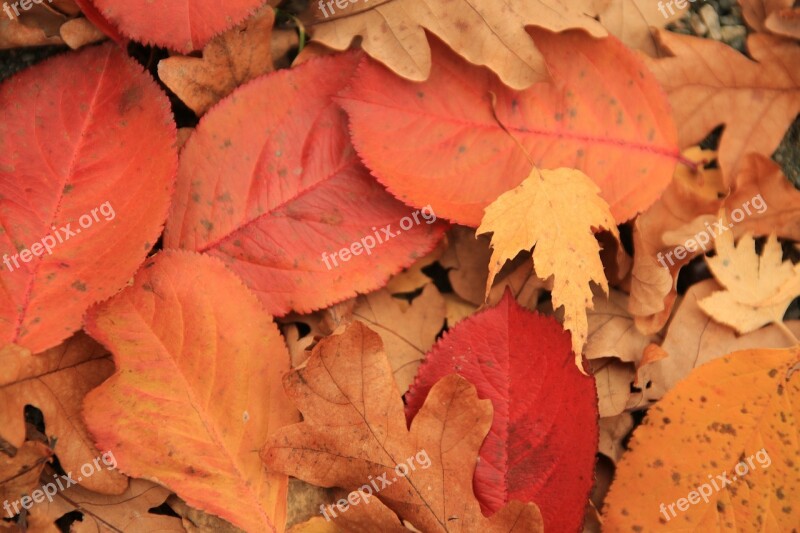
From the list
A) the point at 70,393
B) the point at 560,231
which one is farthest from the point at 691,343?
the point at 70,393

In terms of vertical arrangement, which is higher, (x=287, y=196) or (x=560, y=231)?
(x=287, y=196)

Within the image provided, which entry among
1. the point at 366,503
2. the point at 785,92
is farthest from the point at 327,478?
the point at 785,92

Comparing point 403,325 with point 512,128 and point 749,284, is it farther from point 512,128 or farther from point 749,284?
point 749,284

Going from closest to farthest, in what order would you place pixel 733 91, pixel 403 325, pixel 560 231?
1. pixel 560 231
2. pixel 403 325
3. pixel 733 91

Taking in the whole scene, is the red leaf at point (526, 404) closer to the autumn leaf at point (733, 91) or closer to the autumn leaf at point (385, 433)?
the autumn leaf at point (385, 433)

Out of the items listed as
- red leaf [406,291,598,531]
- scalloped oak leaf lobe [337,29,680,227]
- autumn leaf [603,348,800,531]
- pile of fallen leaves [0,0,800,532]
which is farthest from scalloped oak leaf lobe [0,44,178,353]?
Result: autumn leaf [603,348,800,531]

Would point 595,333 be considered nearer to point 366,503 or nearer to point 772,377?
point 772,377

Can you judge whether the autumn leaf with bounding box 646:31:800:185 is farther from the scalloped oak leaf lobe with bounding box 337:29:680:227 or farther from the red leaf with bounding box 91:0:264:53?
the red leaf with bounding box 91:0:264:53
